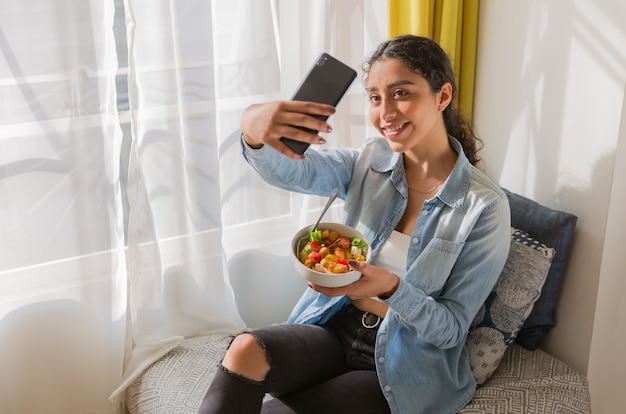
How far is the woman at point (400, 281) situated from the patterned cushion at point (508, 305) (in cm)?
6

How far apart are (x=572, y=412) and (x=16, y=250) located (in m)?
1.30

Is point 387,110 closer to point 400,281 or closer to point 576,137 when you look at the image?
point 400,281

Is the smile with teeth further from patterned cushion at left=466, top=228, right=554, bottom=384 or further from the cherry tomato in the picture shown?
patterned cushion at left=466, top=228, right=554, bottom=384

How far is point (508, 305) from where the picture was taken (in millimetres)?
1739

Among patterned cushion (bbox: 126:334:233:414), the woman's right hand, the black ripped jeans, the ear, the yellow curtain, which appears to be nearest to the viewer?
the woman's right hand

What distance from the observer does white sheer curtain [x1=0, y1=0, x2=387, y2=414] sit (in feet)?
5.30

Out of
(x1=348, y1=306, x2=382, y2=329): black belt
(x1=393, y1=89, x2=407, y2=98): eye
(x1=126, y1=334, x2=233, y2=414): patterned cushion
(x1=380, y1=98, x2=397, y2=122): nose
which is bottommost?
(x1=126, y1=334, x2=233, y2=414): patterned cushion

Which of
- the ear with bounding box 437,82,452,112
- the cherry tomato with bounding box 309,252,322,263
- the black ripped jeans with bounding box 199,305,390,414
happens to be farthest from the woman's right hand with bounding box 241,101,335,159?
the black ripped jeans with bounding box 199,305,390,414

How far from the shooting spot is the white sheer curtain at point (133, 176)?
1616mm

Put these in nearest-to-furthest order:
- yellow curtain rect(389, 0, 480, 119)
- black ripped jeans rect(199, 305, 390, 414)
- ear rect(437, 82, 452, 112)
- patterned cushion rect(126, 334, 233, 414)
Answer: black ripped jeans rect(199, 305, 390, 414) → ear rect(437, 82, 452, 112) → patterned cushion rect(126, 334, 233, 414) → yellow curtain rect(389, 0, 480, 119)

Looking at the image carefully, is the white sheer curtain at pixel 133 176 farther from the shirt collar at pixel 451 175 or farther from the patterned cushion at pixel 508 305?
the patterned cushion at pixel 508 305

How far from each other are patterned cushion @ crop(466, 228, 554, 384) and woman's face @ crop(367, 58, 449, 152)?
422 millimetres

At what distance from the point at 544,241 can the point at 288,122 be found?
2.48 ft

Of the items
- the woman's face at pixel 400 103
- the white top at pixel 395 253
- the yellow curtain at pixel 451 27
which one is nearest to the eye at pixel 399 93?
the woman's face at pixel 400 103
